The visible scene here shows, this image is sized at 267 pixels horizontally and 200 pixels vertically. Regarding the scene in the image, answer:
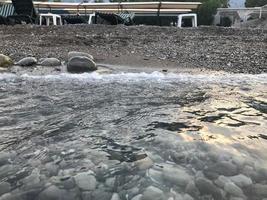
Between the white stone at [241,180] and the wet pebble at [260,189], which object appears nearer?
the wet pebble at [260,189]

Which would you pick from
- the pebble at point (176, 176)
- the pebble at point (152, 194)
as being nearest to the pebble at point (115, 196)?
the pebble at point (152, 194)

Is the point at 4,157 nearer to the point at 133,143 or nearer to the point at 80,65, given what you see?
the point at 133,143

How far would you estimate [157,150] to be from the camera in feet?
14.0

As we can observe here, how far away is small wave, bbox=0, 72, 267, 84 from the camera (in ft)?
28.2

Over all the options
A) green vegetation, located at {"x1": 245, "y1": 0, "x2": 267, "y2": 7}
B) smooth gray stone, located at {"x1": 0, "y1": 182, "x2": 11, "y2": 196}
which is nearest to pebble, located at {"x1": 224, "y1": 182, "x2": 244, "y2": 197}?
smooth gray stone, located at {"x1": 0, "y1": 182, "x2": 11, "y2": 196}

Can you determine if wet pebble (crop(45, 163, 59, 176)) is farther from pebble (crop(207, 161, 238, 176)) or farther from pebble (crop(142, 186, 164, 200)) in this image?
pebble (crop(207, 161, 238, 176))

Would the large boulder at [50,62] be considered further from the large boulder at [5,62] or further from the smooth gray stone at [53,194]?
the smooth gray stone at [53,194]

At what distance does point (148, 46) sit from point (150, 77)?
10.6 feet

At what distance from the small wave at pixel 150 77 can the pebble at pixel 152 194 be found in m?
5.17

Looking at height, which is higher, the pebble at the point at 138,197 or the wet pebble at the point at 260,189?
the pebble at the point at 138,197

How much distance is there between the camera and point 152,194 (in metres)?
3.42

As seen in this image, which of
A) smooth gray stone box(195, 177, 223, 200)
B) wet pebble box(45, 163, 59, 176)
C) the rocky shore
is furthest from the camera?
the rocky shore

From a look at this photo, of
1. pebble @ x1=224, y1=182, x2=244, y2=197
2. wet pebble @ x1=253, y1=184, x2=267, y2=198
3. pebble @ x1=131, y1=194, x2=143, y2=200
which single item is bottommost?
wet pebble @ x1=253, y1=184, x2=267, y2=198

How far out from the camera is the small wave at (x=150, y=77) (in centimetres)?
860
